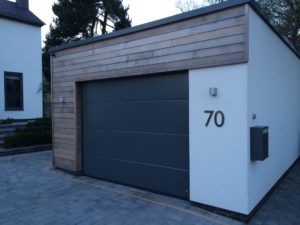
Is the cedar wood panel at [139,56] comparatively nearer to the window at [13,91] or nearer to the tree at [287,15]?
the window at [13,91]

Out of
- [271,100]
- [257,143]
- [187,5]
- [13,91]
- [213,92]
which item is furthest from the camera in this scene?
[187,5]

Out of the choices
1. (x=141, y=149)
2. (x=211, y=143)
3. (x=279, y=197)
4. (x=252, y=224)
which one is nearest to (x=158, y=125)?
(x=141, y=149)

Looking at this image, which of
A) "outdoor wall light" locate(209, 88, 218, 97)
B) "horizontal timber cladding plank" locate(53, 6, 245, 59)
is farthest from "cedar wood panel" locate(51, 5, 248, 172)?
"outdoor wall light" locate(209, 88, 218, 97)

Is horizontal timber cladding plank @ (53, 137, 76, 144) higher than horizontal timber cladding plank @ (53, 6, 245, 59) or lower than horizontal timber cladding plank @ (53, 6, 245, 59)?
lower

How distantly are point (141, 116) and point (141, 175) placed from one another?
45.5 inches

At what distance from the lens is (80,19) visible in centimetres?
1908

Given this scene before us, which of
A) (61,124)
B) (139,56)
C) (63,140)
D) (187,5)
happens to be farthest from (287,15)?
(63,140)

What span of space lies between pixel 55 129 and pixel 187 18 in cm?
442

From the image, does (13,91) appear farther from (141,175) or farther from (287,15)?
(287,15)

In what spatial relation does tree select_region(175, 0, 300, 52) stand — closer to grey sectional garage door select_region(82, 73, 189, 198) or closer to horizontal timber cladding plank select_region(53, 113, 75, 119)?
grey sectional garage door select_region(82, 73, 189, 198)

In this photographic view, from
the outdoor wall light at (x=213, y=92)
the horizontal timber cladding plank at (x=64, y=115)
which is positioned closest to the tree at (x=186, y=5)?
the horizontal timber cladding plank at (x=64, y=115)

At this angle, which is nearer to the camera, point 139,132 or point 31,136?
point 139,132

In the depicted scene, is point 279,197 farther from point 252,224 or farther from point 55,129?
point 55,129

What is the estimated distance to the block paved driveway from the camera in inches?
157
